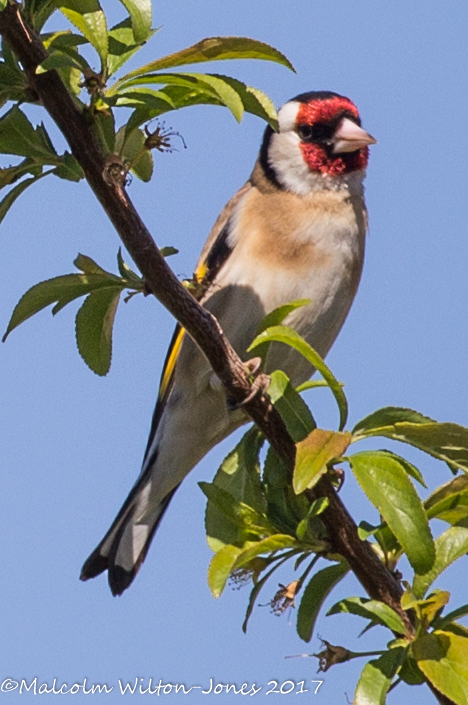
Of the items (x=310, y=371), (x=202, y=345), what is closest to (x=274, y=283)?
(x=310, y=371)

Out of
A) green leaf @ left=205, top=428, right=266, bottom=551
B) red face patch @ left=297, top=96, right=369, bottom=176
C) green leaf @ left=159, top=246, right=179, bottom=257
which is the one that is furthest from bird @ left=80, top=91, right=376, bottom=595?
green leaf @ left=159, top=246, right=179, bottom=257

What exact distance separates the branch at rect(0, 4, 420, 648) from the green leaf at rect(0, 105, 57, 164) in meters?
0.19

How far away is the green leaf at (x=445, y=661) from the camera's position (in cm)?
174

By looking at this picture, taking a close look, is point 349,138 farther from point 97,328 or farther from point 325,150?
point 97,328

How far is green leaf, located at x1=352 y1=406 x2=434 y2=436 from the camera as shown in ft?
6.60

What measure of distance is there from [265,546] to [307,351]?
0.39 meters

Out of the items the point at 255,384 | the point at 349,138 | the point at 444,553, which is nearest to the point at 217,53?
the point at 255,384

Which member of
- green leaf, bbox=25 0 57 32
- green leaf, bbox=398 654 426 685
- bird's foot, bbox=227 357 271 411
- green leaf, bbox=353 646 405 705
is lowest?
green leaf, bbox=398 654 426 685

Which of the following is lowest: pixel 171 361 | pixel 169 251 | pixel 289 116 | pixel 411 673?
pixel 411 673

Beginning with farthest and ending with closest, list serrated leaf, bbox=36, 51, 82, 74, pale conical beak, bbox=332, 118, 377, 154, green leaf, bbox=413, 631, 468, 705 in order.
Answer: pale conical beak, bbox=332, 118, 377, 154 → green leaf, bbox=413, 631, 468, 705 → serrated leaf, bbox=36, 51, 82, 74

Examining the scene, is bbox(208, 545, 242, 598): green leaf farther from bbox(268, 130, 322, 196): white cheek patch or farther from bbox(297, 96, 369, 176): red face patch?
bbox(297, 96, 369, 176): red face patch

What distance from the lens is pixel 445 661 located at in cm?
182

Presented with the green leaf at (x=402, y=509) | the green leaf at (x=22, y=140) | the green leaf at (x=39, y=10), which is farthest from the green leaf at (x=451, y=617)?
the green leaf at (x=39, y=10)

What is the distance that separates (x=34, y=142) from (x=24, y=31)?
0.30m
